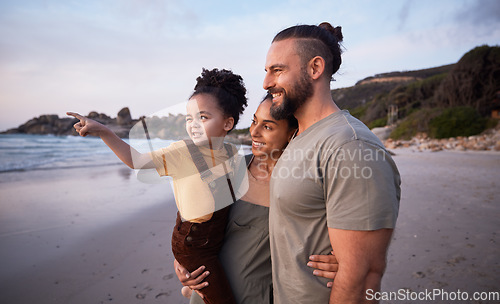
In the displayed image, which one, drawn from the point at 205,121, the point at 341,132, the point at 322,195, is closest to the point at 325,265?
the point at 322,195

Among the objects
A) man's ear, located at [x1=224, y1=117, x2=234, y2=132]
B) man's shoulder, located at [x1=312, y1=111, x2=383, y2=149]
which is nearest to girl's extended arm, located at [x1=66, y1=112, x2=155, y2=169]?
man's ear, located at [x1=224, y1=117, x2=234, y2=132]

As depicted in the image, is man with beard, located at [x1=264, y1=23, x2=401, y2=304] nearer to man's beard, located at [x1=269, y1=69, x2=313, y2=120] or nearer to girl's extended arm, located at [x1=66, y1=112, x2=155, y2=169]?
man's beard, located at [x1=269, y1=69, x2=313, y2=120]

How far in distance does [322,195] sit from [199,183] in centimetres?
89

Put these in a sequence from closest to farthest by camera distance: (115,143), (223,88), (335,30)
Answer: (115,143)
(335,30)
(223,88)

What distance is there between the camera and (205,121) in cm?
211

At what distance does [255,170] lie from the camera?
2.06 metres

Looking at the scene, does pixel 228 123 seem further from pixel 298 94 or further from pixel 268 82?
pixel 298 94

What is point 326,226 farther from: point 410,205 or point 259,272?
point 410,205

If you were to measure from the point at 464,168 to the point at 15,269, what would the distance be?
10964mm

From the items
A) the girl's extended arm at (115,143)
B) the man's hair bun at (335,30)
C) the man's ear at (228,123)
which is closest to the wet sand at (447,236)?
the man's ear at (228,123)

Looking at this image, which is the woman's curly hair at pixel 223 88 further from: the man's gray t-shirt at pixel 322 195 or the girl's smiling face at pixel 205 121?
the man's gray t-shirt at pixel 322 195

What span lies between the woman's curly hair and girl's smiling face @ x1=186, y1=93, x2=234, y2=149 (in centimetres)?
5

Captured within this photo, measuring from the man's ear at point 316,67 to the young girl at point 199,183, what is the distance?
0.84 m

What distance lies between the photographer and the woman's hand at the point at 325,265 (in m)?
1.31
